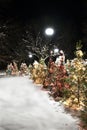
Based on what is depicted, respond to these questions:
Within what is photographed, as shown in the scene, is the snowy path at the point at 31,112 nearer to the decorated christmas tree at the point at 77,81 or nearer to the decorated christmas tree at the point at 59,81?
the decorated christmas tree at the point at 59,81

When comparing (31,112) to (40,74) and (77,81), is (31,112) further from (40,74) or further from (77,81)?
(40,74)

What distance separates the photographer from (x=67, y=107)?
17047 millimetres

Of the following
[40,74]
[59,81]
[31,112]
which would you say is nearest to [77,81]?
[59,81]

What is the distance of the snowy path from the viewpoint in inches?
535

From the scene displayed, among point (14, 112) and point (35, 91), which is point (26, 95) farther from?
point (14, 112)

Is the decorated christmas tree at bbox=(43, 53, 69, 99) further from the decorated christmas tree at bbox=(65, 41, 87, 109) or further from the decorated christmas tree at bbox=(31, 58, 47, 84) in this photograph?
the decorated christmas tree at bbox=(31, 58, 47, 84)

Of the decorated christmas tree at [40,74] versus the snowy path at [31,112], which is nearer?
the snowy path at [31,112]

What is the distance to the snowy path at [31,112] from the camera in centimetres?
1359

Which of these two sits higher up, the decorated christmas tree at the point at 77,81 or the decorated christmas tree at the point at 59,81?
the decorated christmas tree at the point at 59,81

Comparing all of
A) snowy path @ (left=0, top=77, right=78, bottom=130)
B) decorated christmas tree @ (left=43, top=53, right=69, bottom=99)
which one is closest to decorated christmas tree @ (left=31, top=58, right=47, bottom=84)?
snowy path @ (left=0, top=77, right=78, bottom=130)

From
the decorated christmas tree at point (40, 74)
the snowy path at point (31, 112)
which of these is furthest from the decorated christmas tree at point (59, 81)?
the decorated christmas tree at point (40, 74)

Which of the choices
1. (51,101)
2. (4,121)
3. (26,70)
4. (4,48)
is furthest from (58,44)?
(4,121)

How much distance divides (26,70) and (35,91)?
30957mm

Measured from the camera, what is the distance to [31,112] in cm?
1594
